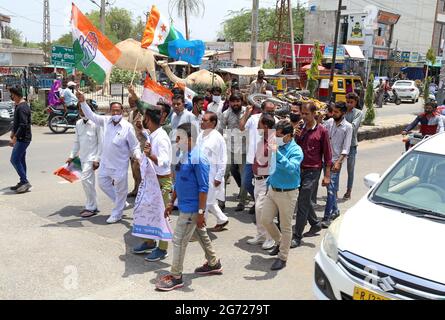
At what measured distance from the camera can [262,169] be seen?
5.87 metres

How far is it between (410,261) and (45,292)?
3.18 meters

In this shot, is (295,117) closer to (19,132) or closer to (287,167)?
(287,167)

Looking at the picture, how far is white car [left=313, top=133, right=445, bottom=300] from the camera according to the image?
309 centimetres

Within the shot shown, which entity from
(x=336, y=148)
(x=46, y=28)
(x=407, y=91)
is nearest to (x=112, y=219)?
(x=336, y=148)

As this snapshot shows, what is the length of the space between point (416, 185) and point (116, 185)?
3.83 meters

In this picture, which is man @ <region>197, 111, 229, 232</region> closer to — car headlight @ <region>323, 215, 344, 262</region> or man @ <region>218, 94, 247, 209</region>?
man @ <region>218, 94, 247, 209</region>

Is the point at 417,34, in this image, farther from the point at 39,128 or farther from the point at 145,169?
the point at 145,169

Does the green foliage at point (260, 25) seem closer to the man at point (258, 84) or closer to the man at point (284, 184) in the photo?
the man at point (258, 84)

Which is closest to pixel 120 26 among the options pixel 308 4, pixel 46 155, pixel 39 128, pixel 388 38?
pixel 308 4

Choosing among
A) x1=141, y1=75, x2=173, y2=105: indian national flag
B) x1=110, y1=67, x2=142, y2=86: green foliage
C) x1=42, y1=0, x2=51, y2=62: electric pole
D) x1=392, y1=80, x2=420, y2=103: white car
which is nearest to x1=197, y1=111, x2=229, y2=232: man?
x1=141, y1=75, x2=173, y2=105: indian national flag

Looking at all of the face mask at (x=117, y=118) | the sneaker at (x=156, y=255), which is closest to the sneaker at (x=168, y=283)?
the sneaker at (x=156, y=255)

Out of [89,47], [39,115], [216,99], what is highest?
[89,47]

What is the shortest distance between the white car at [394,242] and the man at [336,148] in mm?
2077

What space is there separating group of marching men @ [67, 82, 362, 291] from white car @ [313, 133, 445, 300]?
106cm
